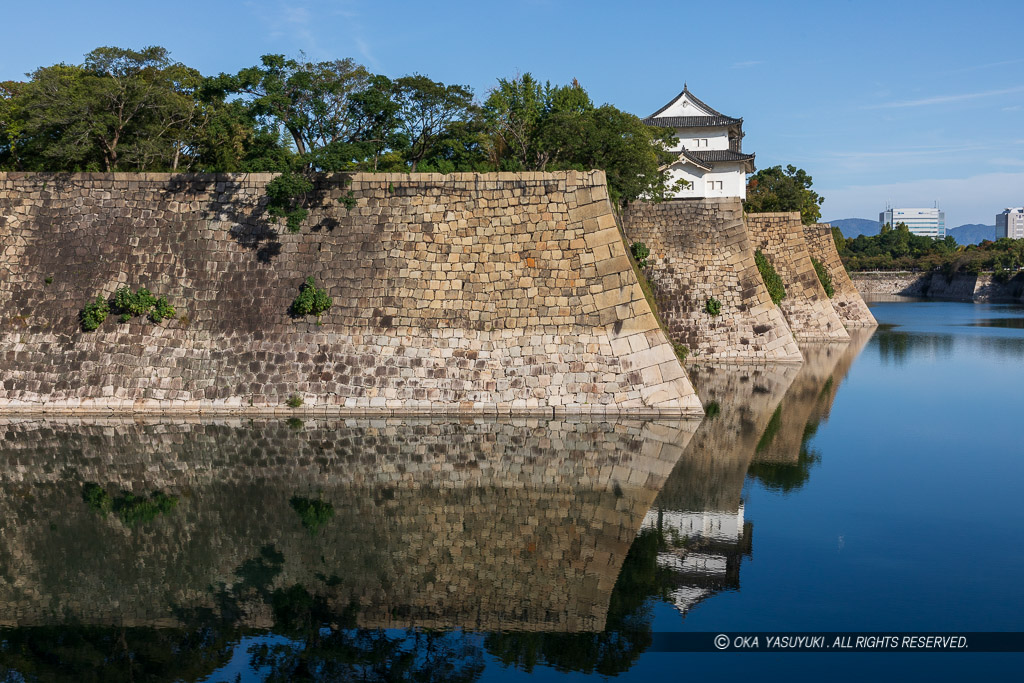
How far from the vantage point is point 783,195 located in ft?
190

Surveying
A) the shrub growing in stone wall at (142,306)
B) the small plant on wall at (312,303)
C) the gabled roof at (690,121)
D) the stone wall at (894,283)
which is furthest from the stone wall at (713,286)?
the stone wall at (894,283)

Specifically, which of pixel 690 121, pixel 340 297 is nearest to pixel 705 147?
pixel 690 121

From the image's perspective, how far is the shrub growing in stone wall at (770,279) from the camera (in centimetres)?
3558

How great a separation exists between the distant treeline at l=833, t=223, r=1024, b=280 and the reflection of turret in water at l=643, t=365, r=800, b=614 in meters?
65.7

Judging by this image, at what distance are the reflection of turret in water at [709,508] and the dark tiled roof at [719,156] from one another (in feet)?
128

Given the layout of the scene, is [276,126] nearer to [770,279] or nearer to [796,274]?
[770,279]

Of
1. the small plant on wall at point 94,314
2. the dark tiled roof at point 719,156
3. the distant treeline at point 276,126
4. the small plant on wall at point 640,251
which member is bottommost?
the small plant on wall at point 94,314

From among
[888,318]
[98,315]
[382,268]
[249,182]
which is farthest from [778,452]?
[888,318]

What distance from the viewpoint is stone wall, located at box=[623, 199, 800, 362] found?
30.9 meters

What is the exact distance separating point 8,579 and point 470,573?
5.72 meters

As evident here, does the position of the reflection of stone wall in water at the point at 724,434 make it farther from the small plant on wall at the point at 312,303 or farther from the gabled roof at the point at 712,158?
the gabled roof at the point at 712,158

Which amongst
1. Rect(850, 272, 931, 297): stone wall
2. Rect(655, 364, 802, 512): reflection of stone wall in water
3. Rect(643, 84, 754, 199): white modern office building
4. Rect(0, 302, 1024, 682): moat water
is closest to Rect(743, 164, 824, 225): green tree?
Rect(643, 84, 754, 199): white modern office building

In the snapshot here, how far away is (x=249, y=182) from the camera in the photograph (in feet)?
70.9

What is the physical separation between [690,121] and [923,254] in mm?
80679
